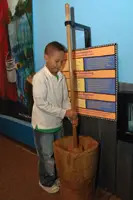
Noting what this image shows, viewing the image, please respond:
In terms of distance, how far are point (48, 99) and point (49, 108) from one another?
0.28ft

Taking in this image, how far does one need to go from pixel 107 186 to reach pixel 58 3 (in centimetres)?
141

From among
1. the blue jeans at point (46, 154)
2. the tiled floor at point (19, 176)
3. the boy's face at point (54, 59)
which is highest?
the boy's face at point (54, 59)

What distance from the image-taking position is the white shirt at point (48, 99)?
60.5 inches

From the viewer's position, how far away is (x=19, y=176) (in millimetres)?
1997

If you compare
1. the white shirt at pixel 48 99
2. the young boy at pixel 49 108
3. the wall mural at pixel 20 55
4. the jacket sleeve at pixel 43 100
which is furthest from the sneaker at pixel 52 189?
the wall mural at pixel 20 55

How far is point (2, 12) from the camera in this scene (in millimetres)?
2291

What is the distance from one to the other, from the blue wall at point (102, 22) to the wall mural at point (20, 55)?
0.71ft

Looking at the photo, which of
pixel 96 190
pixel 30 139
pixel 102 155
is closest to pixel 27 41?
pixel 30 139

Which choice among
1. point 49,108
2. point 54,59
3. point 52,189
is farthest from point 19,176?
point 54,59

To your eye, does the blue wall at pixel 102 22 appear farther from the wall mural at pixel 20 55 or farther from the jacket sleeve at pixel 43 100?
the jacket sleeve at pixel 43 100

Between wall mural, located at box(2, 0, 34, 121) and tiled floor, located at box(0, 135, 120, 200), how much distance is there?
373 millimetres

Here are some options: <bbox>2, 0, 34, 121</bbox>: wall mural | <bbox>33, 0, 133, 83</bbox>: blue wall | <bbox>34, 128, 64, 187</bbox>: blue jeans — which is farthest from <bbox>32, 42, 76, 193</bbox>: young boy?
<bbox>2, 0, 34, 121</bbox>: wall mural

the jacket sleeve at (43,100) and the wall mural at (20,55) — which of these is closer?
the jacket sleeve at (43,100)

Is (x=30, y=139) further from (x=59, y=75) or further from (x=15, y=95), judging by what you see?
(x=59, y=75)
